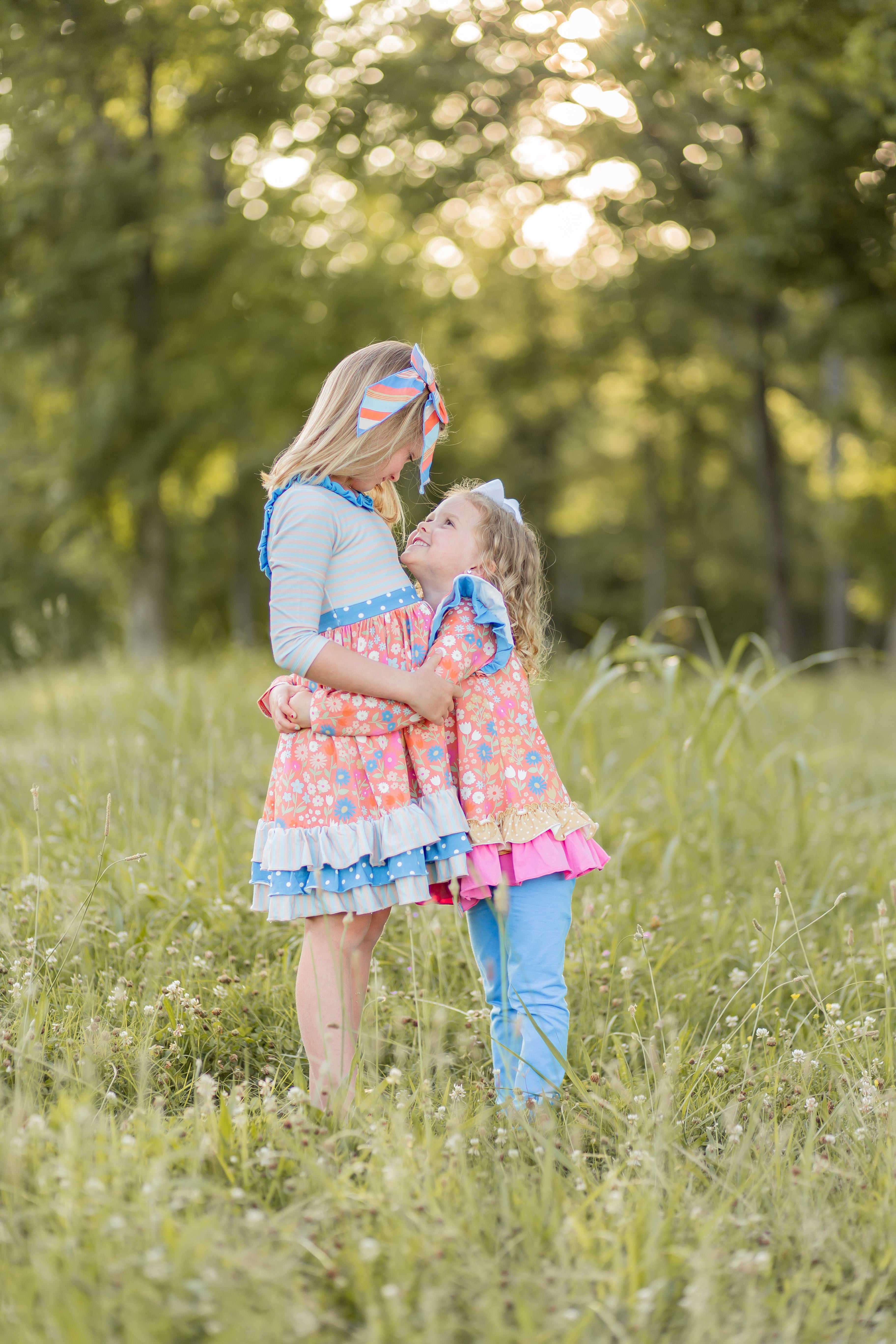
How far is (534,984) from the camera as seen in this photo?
2572mm

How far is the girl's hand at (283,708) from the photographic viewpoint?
2.55 m

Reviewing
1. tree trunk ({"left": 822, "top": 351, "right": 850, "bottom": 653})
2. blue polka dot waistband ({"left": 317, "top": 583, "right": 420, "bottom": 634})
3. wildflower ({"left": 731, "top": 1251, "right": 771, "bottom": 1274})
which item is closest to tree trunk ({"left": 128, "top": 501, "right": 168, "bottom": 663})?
tree trunk ({"left": 822, "top": 351, "right": 850, "bottom": 653})

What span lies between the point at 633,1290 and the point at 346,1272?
46cm

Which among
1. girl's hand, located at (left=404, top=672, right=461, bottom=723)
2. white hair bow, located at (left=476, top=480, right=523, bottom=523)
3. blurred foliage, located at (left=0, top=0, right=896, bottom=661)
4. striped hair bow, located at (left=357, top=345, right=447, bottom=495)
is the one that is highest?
blurred foliage, located at (left=0, top=0, right=896, bottom=661)

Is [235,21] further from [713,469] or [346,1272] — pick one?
[713,469]

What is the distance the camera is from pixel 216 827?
12.2 feet

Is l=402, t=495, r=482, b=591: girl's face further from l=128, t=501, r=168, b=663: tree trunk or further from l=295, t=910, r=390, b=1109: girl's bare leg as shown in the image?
l=128, t=501, r=168, b=663: tree trunk

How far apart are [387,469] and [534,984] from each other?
1.26m

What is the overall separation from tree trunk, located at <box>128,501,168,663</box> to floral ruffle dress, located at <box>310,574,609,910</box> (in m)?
12.9

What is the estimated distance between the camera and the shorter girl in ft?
8.29

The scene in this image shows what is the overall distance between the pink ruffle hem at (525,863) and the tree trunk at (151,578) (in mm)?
12989

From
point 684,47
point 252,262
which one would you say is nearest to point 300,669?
point 684,47

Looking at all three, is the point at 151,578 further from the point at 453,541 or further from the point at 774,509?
the point at 453,541

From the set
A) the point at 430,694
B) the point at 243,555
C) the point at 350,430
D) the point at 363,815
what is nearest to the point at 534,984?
the point at 363,815
